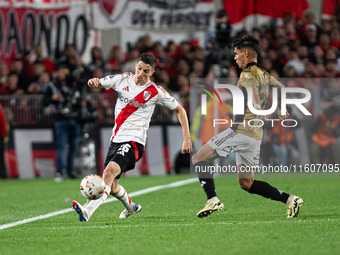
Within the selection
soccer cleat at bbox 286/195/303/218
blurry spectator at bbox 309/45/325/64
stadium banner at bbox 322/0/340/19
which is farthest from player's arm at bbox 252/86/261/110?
stadium banner at bbox 322/0/340/19

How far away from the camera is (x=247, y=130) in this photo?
9258mm

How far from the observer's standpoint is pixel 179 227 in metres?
8.45

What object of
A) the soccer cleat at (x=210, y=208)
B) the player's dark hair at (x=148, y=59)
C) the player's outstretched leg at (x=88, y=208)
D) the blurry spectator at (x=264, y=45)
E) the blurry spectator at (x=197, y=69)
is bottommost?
the soccer cleat at (x=210, y=208)

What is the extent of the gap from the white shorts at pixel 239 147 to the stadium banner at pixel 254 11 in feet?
35.6

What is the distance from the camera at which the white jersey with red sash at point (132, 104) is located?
30.9ft

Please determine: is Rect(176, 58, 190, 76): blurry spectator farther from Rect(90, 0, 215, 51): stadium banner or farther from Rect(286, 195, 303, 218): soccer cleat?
Rect(286, 195, 303, 218): soccer cleat

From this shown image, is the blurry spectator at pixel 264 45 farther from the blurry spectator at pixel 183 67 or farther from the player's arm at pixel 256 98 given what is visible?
the player's arm at pixel 256 98

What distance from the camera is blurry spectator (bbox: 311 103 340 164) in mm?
16578

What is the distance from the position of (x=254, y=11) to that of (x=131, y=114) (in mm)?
11107

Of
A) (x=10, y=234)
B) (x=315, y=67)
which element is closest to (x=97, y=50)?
(x=315, y=67)

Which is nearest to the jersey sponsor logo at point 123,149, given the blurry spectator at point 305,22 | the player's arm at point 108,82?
the player's arm at point 108,82

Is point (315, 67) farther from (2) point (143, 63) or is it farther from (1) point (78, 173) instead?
(2) point (143, 63)

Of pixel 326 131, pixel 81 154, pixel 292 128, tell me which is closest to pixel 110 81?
pixel 81 154

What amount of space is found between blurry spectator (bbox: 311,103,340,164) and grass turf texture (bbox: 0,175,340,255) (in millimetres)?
3442
